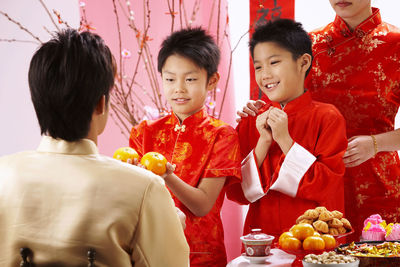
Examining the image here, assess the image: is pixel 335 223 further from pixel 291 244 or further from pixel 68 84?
pixel 68 84

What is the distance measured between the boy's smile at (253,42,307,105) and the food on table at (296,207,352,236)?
23.9 inches

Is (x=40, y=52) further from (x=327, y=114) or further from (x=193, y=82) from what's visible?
(x=327, y=114)

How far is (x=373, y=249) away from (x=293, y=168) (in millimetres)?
558

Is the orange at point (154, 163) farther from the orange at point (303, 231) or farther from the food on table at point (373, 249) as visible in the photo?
the food on table at point (373, 249)

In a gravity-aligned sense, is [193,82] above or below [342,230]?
above

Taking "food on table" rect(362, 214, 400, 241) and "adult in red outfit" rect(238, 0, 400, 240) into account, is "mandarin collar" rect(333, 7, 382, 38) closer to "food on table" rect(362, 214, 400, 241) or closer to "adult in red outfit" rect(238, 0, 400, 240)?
"adult in red outfit" rect(238, 0, 400, 240)

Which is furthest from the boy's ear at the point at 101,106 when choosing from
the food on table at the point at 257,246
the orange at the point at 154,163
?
the food on table at the point at 257,246

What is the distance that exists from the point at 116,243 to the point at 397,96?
5.95 ft

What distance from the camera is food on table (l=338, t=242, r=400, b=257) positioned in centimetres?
165

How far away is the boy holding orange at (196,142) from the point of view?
2.26m

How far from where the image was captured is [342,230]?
6.19 ft

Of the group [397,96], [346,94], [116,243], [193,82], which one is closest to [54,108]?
[116,243]

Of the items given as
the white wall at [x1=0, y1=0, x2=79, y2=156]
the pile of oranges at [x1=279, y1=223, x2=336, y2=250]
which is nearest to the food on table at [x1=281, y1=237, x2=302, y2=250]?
the pile of oranges at [x1=279, y1=223, x2=336, y2=250]

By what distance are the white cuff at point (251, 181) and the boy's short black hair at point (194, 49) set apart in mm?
436
